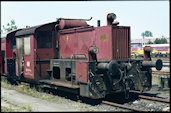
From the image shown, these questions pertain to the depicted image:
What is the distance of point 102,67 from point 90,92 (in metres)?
1.00

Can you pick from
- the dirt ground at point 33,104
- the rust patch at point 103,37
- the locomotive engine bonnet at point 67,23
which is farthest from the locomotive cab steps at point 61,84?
the locomotive engine bonnet at point 67,23

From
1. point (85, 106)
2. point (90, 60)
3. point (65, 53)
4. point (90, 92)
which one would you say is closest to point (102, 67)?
point (90, 60)

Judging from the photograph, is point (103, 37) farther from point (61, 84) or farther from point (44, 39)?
point (44, 39)

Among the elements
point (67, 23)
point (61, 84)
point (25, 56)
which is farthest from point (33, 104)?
point (67, 23)

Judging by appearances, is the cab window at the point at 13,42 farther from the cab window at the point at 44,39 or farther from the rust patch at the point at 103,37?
the rust patch at the point at 103,37

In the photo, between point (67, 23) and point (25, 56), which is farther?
point (25, 56)

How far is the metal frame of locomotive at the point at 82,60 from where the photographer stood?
7.88 m

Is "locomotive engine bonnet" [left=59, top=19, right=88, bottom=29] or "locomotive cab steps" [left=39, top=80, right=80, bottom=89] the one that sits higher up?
"locomotive engine bonnet" [left=59, top=19, right=88, bottom=29]

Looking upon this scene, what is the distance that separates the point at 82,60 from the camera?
326 inches

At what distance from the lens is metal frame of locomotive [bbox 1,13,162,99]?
25.8 feet

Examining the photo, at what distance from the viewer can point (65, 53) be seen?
1060 cm

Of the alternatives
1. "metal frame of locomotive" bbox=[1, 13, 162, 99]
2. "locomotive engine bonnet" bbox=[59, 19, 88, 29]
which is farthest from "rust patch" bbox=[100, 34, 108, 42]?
"locomotive engine bonnet" bbox=[59, 19, 88, 29]

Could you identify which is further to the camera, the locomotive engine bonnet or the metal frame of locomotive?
the locomotive engine bonnet

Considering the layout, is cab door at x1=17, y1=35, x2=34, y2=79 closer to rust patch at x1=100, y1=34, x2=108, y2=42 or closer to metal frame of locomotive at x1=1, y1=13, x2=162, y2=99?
metal frame of locomotive at x1=1, y1=13, x2=162, y2=99
